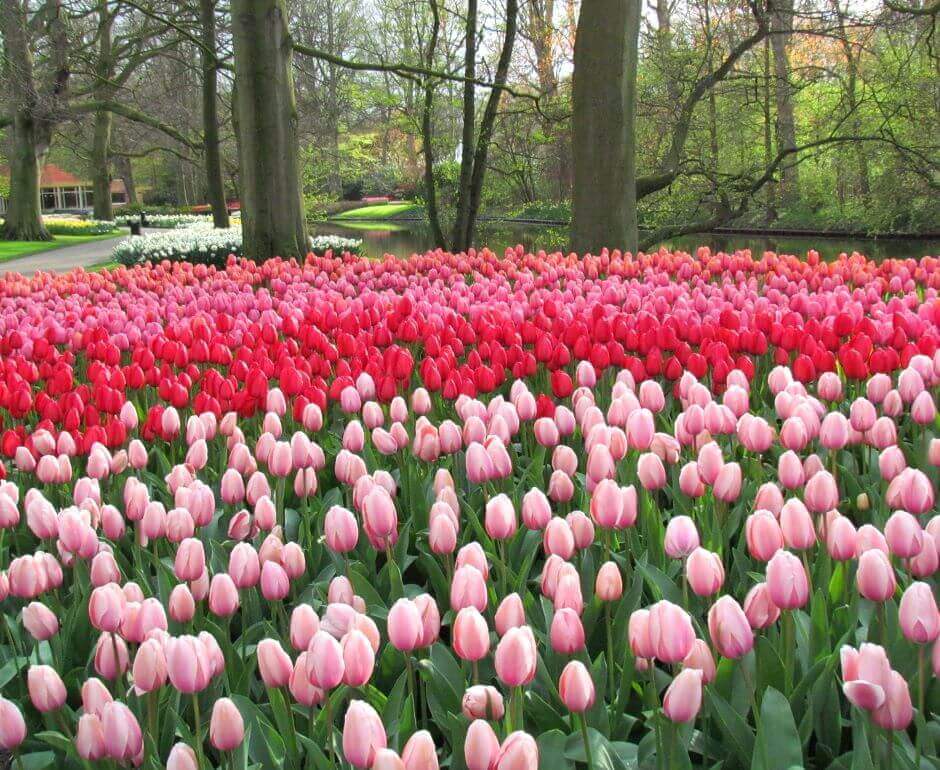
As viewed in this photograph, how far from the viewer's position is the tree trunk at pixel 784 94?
1286cm

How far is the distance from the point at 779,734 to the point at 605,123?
8184mm

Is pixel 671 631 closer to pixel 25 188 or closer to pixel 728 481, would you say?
pixel 728 481

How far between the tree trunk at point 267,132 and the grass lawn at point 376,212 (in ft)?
135

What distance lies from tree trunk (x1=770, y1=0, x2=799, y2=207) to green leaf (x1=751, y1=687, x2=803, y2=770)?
10.8m

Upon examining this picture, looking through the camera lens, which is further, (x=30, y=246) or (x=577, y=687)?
(x=30, y=246)

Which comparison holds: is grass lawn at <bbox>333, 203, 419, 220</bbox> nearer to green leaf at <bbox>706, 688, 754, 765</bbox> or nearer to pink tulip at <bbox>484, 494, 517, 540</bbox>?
pink tulip at <bbox>484, 494, 517, 540</bbox>

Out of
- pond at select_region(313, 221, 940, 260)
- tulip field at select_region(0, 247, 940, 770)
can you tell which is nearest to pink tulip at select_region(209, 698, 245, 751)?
tulip field at select_region(0, 247, 940, 770)

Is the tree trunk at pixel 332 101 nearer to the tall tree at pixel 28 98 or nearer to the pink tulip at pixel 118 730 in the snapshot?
the tall tree at pixel 28 98

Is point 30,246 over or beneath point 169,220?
beneath

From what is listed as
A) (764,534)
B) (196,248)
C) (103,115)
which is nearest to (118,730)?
(764,534)

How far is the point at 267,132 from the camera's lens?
34.3ft

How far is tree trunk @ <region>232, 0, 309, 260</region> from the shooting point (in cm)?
1027

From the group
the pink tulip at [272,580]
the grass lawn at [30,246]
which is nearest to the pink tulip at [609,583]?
the pink tulip at [272,580]

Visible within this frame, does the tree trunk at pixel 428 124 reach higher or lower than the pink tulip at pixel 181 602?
higher
